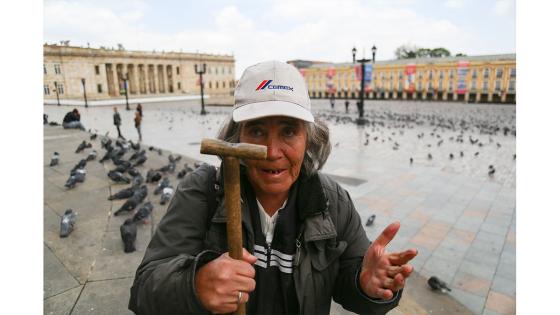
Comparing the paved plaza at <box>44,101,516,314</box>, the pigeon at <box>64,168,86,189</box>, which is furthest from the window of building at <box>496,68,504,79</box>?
the pigeon at <box>64,168,86,189</box>

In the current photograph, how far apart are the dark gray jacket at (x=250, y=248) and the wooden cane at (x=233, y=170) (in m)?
0.12

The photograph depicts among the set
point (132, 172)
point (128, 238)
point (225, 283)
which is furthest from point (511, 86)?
point (225, 283)

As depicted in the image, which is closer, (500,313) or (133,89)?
(500,313)

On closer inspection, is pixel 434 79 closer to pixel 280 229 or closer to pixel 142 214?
pixel 142 214

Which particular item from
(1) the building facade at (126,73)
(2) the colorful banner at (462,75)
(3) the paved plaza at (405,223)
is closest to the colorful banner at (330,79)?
(1) the building facade at (126,73)

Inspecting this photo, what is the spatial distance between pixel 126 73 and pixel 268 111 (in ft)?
169

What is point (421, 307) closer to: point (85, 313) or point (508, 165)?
point (85, 313)

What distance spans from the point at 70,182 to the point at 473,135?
16534 millimetres

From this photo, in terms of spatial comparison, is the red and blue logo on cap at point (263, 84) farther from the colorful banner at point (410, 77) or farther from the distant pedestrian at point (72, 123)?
the colorful banner at point (410, 77)

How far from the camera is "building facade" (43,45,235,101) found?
2044 inches

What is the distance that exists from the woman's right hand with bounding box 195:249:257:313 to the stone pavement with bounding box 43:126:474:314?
1.73 metres

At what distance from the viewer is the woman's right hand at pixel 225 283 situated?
3.58 ft

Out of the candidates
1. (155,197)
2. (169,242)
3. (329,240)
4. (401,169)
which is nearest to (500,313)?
(329,240)

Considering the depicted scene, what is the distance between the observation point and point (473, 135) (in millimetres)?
15523
